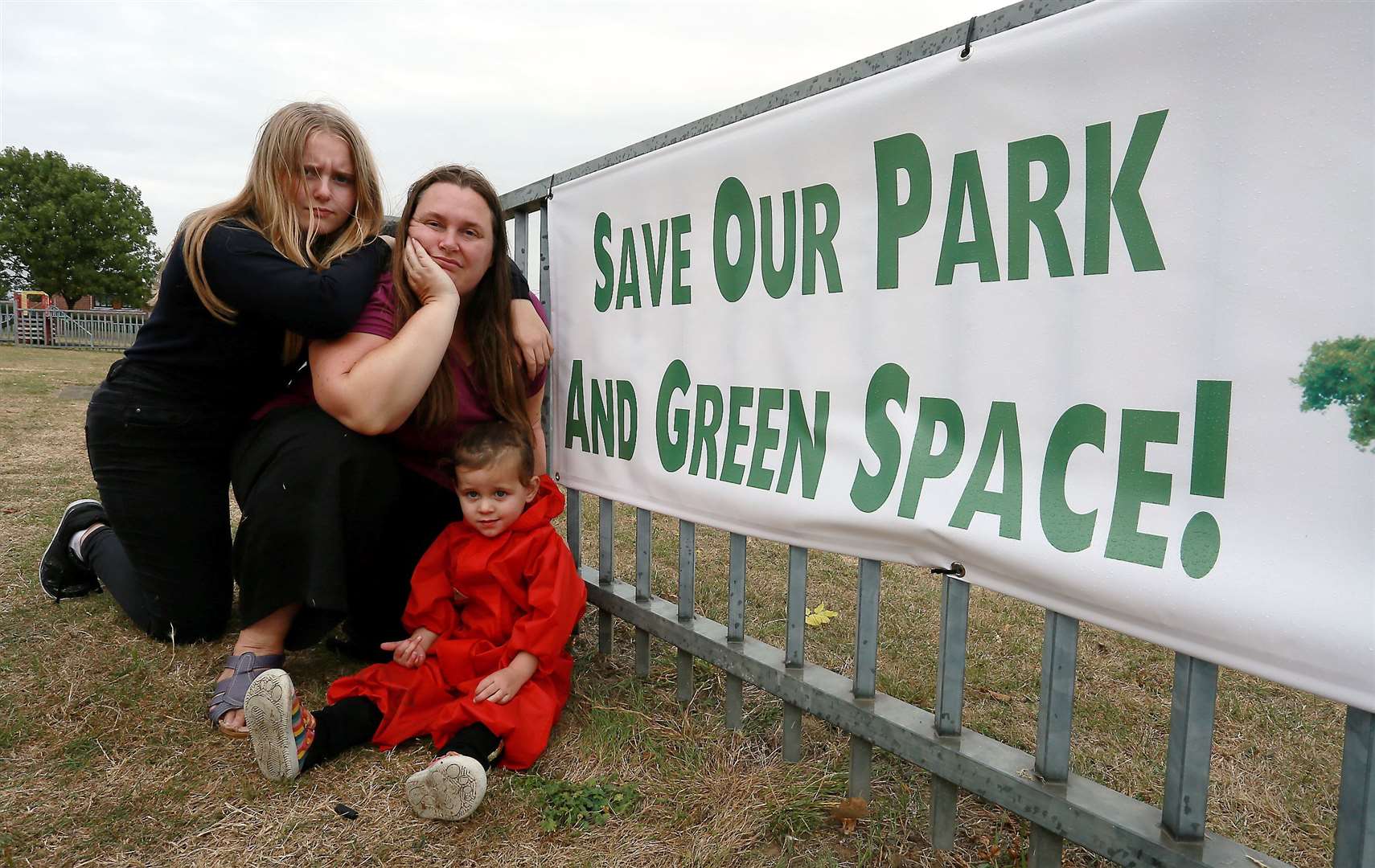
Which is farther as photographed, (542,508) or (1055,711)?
(542,508)

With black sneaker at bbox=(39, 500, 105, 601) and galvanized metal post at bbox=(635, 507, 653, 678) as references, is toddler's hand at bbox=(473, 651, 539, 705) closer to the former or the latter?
galvanized metal post at bbox=(635, 507, 653, 678)

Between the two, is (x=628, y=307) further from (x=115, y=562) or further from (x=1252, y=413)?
(x=115, y=562)

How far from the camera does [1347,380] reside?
1.07 meters

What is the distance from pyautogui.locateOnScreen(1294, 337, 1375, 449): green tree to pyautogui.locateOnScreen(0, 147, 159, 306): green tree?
156 feet

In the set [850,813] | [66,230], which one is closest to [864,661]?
[850,813]

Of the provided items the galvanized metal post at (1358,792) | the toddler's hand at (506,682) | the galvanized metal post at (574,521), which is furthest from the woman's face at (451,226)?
the galvanized metal post at (1358,792)

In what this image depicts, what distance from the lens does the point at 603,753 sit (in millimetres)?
2047

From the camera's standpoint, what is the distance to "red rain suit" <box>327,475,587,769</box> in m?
2.04

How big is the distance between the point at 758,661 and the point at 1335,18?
1610 mm

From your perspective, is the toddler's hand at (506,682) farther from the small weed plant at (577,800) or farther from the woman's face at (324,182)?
the woman's face at (324,182)

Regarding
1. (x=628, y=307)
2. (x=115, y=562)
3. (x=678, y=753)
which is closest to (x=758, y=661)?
(x=678, y=753)

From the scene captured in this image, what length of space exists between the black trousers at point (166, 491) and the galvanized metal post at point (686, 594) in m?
1.36

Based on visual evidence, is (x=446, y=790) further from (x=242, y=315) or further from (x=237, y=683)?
(x=242, y=315)

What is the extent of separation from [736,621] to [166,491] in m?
1.69
